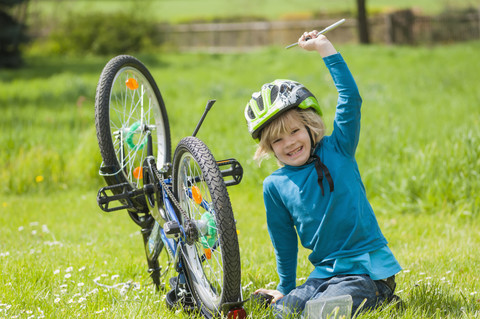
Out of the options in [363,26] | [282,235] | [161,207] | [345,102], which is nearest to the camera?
[345,102]

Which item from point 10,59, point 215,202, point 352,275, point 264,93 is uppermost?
point 10,59

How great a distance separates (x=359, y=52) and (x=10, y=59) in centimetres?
1177

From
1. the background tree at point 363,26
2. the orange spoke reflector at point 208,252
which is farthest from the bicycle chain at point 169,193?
the background tree at point 363,26

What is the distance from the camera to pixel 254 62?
778 inches

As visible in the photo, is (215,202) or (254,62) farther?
(254,62)

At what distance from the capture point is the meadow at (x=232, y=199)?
3.42 metres

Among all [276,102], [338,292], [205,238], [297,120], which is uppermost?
[276,102]

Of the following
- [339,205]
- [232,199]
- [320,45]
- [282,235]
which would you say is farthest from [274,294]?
[232,199]

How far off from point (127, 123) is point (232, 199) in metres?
2.55

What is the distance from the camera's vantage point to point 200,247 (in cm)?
324

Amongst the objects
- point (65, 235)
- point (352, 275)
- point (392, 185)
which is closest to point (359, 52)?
point (392, 185)

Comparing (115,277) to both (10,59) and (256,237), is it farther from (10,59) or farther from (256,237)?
(10,59)

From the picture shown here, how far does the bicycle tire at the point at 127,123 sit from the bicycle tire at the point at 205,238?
523 mm

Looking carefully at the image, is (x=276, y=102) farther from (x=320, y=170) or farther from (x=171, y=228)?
(x=171, y=228)
